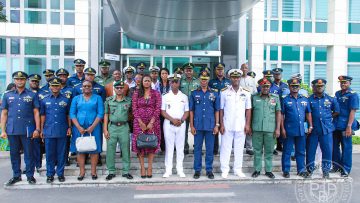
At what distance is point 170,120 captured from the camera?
550 cm

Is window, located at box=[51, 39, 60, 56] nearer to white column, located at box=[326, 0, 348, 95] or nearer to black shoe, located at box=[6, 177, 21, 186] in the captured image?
black shoe, located at box=[6, 177, 21, 186]

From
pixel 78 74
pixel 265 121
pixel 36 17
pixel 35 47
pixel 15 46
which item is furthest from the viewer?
pixel 35 47

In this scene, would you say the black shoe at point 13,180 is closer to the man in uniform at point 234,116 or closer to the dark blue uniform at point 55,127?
the dark blue uniform at point 55,127

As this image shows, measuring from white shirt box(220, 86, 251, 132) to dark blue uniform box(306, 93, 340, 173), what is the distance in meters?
1.24

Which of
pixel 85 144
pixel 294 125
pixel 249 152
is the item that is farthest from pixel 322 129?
pixel 85 144

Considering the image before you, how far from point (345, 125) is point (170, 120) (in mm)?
3218

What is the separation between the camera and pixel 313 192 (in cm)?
504

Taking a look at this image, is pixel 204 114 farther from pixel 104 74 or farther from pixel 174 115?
pixel 104 74

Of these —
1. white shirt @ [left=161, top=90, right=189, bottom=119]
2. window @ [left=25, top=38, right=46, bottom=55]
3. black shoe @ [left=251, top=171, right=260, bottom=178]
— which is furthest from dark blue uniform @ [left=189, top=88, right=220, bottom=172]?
window @ [left=25, top=38, right=46, bottom=55]

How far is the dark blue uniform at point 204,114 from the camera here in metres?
5.49

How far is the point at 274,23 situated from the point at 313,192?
37.2 ft

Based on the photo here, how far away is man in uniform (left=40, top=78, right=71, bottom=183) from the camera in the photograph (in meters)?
5.29

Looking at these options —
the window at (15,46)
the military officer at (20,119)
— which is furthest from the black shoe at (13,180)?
the window at (15,46)

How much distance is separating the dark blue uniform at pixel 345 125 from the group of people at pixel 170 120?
2 cm
